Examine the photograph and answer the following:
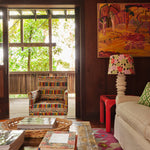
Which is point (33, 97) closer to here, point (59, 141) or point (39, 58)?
point (59, 141)

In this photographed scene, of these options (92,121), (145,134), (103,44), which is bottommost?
(92,121)

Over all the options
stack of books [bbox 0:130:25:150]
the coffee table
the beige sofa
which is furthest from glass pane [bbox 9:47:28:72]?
stack of books [bbox 0:130:25:150]

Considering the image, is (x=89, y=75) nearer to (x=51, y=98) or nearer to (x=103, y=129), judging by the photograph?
(x=51, y=98)

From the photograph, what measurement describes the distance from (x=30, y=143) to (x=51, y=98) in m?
2.07

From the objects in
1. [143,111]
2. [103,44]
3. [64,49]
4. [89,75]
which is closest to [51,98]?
[89,75]

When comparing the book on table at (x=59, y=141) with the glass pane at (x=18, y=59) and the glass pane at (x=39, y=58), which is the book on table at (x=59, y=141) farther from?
the glass pane at (x=18, y=59)

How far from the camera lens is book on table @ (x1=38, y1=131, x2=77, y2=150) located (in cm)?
112

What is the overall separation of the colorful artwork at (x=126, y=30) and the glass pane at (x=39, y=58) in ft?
14.3

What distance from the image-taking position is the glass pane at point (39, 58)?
7438mm

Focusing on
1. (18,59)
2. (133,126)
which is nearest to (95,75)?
(133,126)

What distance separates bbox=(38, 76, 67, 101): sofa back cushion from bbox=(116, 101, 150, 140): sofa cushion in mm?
1445

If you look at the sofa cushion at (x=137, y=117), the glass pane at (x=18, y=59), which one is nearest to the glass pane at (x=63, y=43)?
the glass pane at (x=18, y=59)

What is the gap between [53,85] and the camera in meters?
3.44

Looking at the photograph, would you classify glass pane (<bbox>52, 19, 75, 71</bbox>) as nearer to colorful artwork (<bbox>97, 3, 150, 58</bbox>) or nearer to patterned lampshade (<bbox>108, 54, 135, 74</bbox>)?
colorful artwork (<bbox>97, 3, 150, 58</bbox>)
